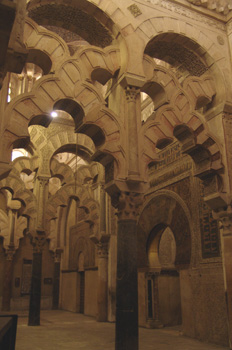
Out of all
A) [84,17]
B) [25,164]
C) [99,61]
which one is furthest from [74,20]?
[25,164]

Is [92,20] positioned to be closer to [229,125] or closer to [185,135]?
[185,135]

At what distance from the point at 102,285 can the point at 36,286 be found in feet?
6.49

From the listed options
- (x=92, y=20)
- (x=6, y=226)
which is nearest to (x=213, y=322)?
(x=92, y=20)

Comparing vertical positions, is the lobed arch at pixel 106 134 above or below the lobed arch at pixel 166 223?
above

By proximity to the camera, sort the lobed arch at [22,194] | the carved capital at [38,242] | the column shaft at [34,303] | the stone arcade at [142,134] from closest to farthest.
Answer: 1. the stone arcade at [142,134]
2. the column shaft at [34,303]
3. the carved capital at [38,242]
4. the lobed arch at [22,194]

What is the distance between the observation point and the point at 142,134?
5.88 m

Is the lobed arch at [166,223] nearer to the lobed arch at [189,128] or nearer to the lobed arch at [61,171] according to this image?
the lobed arch at [189,128]

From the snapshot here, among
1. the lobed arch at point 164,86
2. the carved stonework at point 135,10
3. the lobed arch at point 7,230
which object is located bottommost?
the lobed arch at point 7,230

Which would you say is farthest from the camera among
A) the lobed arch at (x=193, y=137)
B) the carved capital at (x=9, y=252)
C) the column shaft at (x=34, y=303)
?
the carved capital at (x=9, y=252)

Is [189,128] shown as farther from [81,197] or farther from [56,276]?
[56,276]

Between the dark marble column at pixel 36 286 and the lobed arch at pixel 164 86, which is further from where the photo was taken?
the dark marble column at pixel 36 286

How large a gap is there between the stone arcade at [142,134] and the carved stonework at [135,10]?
0.02m

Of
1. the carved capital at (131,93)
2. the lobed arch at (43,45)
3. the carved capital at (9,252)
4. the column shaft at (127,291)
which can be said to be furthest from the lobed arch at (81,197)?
the column shaft at (127,291)

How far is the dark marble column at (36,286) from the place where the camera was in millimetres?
9586
